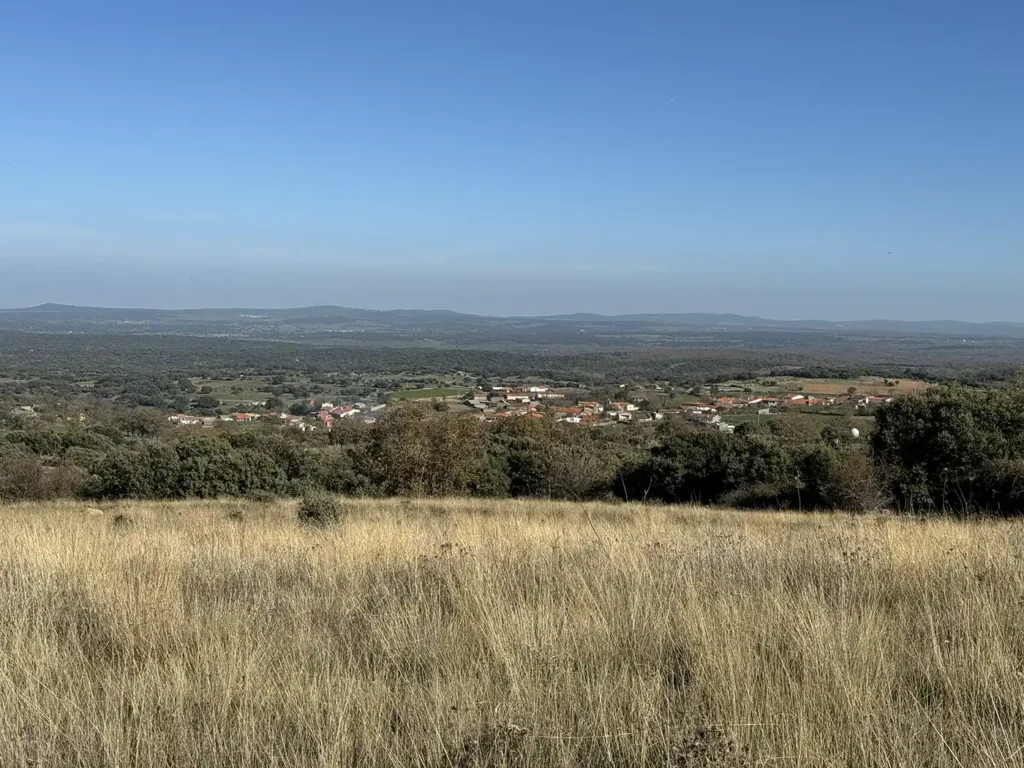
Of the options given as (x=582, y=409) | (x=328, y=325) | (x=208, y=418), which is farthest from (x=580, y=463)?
(x=328, y=325)

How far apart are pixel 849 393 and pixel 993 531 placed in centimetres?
4975

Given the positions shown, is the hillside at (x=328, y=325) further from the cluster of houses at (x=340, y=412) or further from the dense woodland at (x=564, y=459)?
the dense woodland at (x=564, y=459)

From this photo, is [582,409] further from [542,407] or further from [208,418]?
[208,418]

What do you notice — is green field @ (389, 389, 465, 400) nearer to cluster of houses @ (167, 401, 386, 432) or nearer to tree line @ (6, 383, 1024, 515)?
cluster of houses @ (167, 401, 386, 432)

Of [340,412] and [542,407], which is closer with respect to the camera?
[542,407]

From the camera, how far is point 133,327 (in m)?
142

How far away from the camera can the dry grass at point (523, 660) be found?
259 cm

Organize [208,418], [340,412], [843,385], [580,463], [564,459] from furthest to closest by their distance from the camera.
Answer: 1. [843,385]
2. [208,418]
3. [340,412]
4. [564,459]
5. [580,463]

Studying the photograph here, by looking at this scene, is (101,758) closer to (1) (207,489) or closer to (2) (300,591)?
(2) (300,591)

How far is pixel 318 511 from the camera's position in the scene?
1035cm

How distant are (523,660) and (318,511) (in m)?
7.52

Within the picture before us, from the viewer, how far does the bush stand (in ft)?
33.0

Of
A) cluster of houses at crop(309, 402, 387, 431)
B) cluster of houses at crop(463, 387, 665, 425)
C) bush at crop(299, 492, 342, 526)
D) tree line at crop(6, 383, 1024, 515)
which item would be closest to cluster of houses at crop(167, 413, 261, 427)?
cluster of houses at crop(309, 402, 387, 431)

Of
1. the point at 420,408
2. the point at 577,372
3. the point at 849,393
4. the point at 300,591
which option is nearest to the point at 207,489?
the point at 420,408
